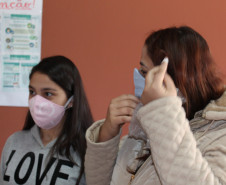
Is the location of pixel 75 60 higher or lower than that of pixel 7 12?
lower

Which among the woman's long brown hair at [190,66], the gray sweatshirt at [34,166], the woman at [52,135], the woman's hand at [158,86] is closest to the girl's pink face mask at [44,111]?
the woman at [52,135]

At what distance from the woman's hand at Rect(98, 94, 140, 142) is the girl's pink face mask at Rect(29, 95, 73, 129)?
449 mm

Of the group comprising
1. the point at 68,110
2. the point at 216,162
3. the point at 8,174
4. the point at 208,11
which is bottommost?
the point at 8,174

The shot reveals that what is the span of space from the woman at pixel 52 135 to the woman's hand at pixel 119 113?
388 mm

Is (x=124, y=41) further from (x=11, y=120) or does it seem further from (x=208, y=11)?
(x=11, y=120)

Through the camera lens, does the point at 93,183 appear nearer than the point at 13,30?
Yes

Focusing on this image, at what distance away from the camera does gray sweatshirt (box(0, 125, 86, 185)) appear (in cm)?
136

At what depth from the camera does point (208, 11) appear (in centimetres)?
185

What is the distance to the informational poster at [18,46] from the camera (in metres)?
1.92

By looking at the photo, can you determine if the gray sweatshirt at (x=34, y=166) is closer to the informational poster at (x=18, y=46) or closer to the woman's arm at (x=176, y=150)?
the informational poster at (x=18, y=46)

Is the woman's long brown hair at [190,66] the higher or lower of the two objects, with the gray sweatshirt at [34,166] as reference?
higher

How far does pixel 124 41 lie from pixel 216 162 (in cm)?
125

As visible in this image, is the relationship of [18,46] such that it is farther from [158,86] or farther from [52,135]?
[158,86]

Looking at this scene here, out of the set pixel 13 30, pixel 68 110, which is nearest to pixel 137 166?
pixel 68 110
